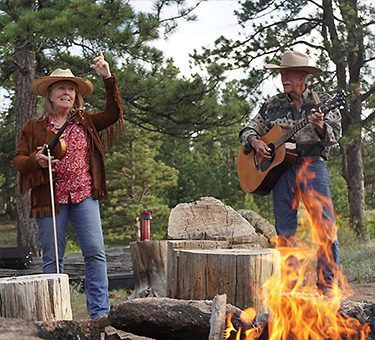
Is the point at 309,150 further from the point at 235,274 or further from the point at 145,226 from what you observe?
Result: the point at 145,226

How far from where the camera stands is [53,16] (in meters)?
7.96

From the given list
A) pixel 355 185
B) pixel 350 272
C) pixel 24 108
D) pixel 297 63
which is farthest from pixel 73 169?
pixel 355 185

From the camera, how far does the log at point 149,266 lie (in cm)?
692

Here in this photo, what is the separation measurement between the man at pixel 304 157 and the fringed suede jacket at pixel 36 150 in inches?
48.8

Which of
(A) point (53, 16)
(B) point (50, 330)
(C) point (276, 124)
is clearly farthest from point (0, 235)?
(B) point (50, 330)

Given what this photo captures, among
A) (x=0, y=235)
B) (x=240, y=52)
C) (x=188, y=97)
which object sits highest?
(x=240, y=52)

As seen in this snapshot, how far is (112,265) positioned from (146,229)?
196 cm

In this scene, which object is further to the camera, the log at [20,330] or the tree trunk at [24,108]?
the tree trunk at [24,108]

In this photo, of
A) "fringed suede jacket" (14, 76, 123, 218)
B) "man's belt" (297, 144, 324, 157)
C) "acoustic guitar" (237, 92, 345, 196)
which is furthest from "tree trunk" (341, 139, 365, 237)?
"fringed suede jacket" (14, 76, 123, 218)

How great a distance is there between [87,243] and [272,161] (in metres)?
1.58

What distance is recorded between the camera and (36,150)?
4.86 meters

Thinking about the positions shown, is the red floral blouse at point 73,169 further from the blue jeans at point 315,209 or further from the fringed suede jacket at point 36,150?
the blue jeans at point 315,209

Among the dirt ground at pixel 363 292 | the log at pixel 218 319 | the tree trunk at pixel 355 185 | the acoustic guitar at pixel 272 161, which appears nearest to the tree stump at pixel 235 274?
the log at pixel 218 319

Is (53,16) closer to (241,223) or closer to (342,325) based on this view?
(241,223)
